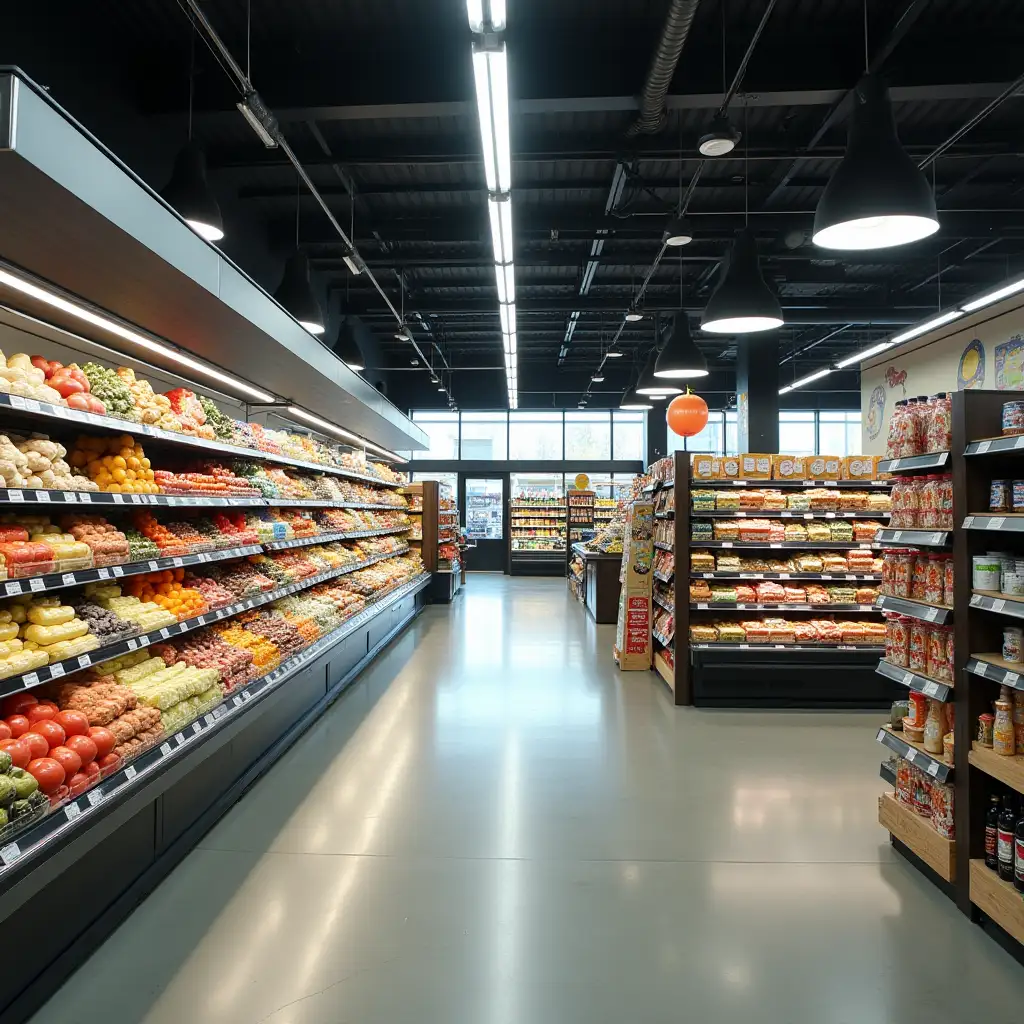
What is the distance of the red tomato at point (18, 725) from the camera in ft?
7.82

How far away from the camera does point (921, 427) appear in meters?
3.31

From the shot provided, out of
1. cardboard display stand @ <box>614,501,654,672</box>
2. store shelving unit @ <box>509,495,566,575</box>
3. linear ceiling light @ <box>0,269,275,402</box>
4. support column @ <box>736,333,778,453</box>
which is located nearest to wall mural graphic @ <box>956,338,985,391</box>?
support column @ <box>736,333,778,453</box>

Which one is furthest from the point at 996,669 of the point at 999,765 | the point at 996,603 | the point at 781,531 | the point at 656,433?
the point at 656,433

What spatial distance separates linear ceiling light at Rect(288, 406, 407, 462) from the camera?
8.31 meters

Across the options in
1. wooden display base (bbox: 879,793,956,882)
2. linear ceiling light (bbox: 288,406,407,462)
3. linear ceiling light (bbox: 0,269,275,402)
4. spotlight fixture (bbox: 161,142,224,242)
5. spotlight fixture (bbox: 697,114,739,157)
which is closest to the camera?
wooden display base (bbox: 879,793,956,882)

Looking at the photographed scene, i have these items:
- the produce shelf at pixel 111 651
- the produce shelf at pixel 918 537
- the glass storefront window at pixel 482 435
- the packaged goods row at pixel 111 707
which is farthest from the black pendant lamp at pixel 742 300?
the glass storefront window at pixel 482 435

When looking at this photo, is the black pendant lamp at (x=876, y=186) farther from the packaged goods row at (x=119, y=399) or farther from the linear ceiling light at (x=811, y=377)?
the linear ceiling light at (x=811, y=377)

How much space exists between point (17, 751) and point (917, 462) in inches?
151

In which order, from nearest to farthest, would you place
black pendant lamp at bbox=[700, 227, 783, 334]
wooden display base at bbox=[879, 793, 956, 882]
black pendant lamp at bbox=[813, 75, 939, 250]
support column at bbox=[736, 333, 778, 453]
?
wooden display base at bbox=[879, 793, 956, 882]
black pendant lamp at bbox=[813, 75, 939, 250]
black pendant lamp at bbox=[700, 227, 783, 334]
support column at bbox=[736, 333, 778, 453]

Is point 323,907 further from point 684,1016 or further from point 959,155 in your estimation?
point 959,155

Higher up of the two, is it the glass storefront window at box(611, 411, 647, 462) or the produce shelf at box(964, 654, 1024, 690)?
the glass storefront window at box(611, 411, 647, 462)

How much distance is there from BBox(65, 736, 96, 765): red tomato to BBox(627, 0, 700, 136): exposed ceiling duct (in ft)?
16.8

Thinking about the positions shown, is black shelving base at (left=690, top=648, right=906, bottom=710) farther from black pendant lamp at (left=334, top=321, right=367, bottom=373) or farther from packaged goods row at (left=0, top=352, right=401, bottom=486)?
black pendant lamp at (left=334, top=321, right=367, bottom=373)

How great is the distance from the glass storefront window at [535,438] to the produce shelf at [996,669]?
16.9 m
